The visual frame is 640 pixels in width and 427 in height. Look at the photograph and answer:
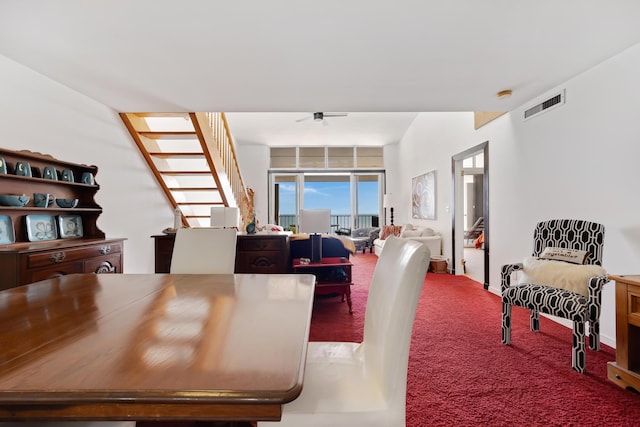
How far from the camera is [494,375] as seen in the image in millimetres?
2080

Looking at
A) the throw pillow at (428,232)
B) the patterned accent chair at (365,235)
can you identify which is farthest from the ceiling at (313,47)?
the patterned accent chair at (365,235)

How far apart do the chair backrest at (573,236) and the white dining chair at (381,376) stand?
2163mm

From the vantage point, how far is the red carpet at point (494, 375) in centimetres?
167

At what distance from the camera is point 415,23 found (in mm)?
2055

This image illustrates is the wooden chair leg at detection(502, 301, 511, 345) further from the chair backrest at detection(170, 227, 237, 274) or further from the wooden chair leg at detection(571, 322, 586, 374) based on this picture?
the chair backrest at detection(170, 227, 237, 274)

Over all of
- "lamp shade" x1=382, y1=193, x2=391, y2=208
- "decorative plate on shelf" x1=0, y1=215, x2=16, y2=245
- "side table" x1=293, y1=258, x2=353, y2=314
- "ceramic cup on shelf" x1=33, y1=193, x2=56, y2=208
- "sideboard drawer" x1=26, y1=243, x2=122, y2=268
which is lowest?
"side table" x1=293, y1=258, x2=353, y2=314

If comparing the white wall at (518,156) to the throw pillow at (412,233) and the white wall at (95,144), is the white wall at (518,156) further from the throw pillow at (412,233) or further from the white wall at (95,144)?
the throw pillow at (412,233)

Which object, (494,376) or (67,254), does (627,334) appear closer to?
(494,376)

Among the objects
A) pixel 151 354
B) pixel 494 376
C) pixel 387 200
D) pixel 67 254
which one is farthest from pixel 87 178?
pixel 387 200

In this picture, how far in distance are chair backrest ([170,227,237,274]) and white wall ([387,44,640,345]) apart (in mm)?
2446

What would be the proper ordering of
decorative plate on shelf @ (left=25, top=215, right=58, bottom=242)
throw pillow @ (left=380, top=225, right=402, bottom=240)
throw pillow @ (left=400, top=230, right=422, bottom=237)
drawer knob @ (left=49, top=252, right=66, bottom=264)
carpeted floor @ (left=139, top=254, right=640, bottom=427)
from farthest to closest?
throw pillow @ (left=380, top=225, right=402, bottom=240), throw pillow @ (left=400, top=230, right=422, bottom=237), decorative plate on shelf @ (left=25, top=215, right=58, bottom=242), drawer knob @ (left=49, top=252, right=66, bottom=264), carpeted floor @ (left=139, top=254, right=640, bottom=427)

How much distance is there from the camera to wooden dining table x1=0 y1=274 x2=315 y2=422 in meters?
0.63

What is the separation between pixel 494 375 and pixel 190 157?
4.35 m

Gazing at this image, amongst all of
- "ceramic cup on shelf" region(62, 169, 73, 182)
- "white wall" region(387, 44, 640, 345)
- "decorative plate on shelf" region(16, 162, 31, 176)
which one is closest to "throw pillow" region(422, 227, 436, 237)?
"white wall" region(387, 44, 640, 345)
